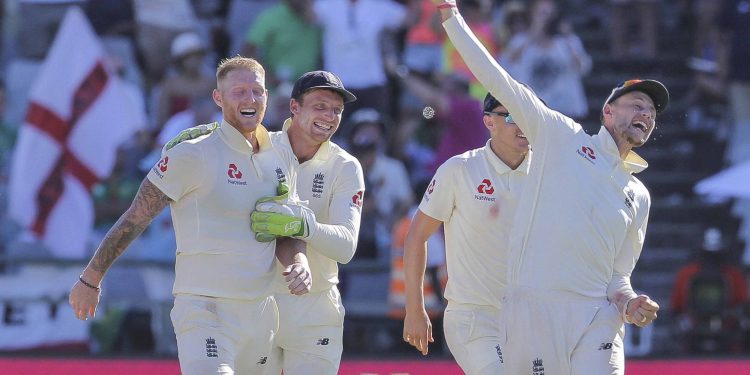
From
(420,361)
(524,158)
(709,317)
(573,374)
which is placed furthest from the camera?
(709,317)

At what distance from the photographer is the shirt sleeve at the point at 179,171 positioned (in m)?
7.25

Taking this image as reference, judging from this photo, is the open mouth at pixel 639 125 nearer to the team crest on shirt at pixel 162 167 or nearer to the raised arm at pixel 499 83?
the raised arm at pixel 499 83

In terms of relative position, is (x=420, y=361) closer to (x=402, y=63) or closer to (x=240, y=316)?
(x=240, y=316)

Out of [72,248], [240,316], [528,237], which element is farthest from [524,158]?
[72,248]

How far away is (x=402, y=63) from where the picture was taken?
14.7 m

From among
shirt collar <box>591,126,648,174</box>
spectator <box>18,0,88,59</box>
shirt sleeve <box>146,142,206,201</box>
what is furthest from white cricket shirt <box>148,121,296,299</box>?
spectator <box>18,0,88,59</box>

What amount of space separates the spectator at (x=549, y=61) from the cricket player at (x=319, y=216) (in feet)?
21.6

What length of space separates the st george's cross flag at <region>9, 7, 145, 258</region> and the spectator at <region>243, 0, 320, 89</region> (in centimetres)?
131

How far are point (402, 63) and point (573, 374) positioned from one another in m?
7.88

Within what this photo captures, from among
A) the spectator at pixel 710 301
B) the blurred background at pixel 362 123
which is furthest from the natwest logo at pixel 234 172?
the spectator at pixel 710 301

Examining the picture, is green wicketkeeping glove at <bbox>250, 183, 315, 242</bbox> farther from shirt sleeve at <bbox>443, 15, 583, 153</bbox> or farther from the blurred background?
the blurred background

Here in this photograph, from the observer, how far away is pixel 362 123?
42.6 feet

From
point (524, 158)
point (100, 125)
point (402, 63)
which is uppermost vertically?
point (402, 63)

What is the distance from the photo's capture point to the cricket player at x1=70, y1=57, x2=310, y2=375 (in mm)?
7270
